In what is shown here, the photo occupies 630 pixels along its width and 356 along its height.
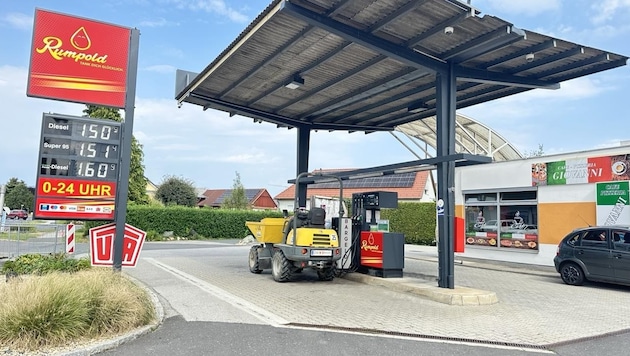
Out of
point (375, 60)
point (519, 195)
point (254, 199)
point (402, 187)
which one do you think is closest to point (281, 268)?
point (375, 60)

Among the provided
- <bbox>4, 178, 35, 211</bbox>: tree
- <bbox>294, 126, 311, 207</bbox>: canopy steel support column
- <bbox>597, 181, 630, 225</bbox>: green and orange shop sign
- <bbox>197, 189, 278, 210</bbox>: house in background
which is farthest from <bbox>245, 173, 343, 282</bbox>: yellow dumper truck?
<bbox>4, 178, 35, 211</bbox>: tree

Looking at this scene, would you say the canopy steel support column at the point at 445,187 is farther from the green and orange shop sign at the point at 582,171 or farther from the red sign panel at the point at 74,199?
the red sign panel at the point at 74,199

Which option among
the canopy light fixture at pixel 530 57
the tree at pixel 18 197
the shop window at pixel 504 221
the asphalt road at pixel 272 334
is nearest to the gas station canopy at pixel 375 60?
the canopy light fixture at pixel 530 57

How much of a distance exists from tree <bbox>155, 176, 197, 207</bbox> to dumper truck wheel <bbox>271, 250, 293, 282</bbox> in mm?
33245

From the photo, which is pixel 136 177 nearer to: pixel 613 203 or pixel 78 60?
pixel 78 60

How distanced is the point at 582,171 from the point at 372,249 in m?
7.09

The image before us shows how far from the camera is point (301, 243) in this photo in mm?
10992

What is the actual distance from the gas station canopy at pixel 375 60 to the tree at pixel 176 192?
1170 inches

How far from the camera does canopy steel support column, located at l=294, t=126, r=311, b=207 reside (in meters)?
15.9

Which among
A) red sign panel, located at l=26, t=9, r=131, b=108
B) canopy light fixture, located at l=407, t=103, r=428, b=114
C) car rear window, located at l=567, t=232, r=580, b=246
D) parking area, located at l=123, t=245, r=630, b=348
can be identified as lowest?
parking area, located at l=123, t=245, r=630, b=348

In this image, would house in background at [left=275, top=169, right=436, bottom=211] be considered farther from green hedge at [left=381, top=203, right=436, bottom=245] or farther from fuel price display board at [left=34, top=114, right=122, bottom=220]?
fuel price display board at [left=34, top=114, right=122, bottom=220]

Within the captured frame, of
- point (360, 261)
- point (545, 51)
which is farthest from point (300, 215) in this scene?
point (545, 51)

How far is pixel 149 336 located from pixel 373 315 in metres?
3.58

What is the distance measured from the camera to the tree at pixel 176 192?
4308 cm
